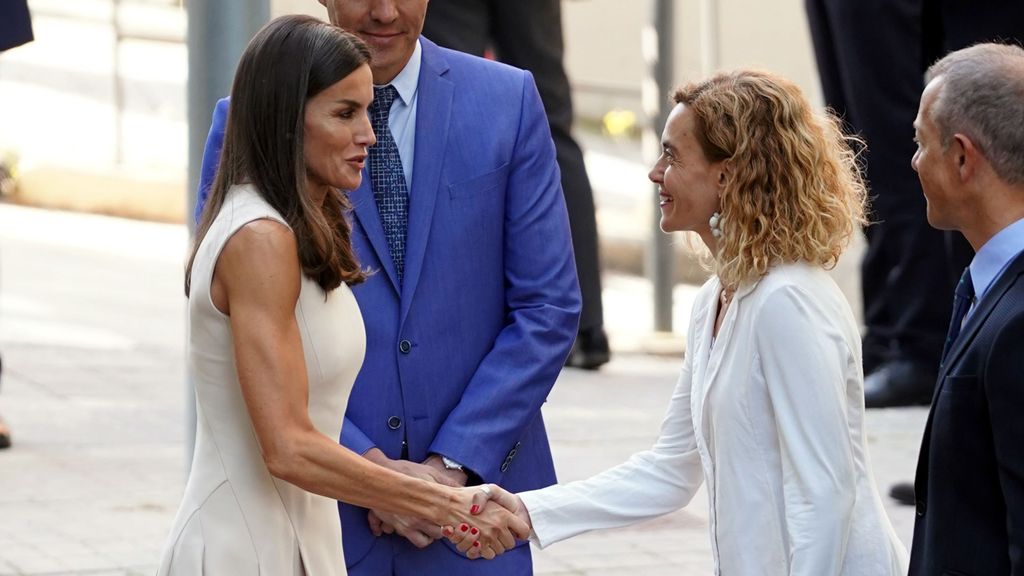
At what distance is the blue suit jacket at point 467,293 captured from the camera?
3.66 metres

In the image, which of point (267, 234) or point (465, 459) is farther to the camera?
point (465, 459)

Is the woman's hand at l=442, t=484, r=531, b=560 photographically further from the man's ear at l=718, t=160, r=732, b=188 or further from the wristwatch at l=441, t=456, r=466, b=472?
the man's ear at l=718, t=160, r=732, b=188

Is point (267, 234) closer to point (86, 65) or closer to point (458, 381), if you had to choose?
point (458, 381)

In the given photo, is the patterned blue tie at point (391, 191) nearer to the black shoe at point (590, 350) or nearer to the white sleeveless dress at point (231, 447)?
the white sleeveless dress at point (231, 447)

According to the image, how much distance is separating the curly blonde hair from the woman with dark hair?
0.70 meters

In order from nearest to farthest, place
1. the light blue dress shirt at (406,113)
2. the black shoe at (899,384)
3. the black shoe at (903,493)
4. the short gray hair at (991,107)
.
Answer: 1. the short gray hair at (991,107)
2. the light blue dress shirt at (406,113)
3. the black shoe at (903,493)
4. the black shoe at (899,384)

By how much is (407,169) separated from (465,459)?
2.02 feet

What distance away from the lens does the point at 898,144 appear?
7.69 m

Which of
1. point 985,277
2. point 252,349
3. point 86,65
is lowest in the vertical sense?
point 86,65

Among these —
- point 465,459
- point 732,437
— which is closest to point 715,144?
point 732,437

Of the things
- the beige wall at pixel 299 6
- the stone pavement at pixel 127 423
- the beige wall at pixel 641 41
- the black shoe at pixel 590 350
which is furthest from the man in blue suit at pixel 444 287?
the beige wall at pixel 641 41

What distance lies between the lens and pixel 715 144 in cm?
348

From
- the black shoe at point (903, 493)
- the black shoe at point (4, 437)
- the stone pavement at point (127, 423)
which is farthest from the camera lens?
the black shoe at point (4, 437)

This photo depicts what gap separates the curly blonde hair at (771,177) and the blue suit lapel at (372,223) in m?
0.67
